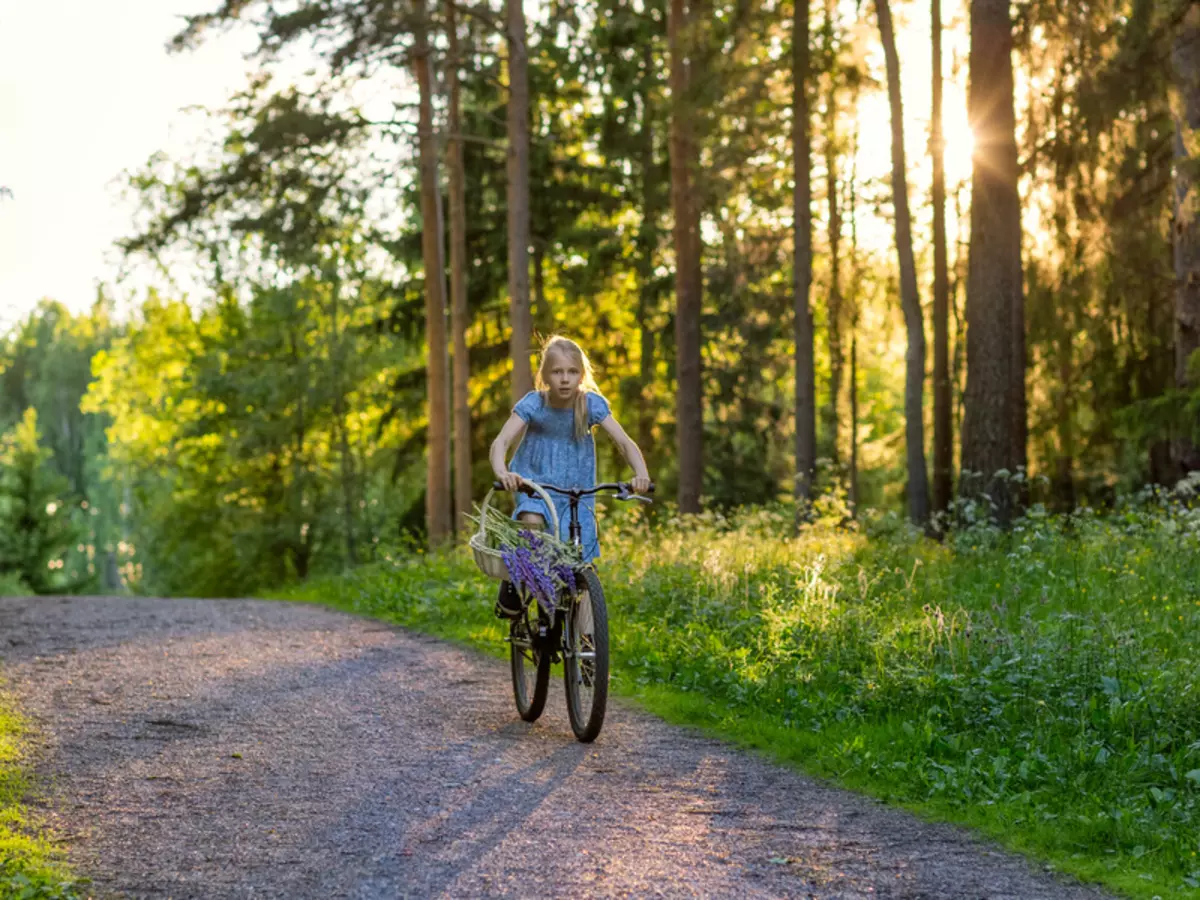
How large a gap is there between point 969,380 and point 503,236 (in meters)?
12.8

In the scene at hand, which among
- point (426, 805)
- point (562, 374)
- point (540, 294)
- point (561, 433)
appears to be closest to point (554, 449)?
point (561, 433)

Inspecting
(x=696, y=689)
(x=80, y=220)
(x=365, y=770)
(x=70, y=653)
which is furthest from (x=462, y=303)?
(x=365, y=770)

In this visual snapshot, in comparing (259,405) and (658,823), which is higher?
(259,405)

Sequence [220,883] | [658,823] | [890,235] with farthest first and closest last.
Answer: [890,235] → [658,823] → [220,883]

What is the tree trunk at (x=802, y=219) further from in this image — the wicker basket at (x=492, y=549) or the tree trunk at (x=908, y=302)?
the wicker basket at (x=492, y=549)

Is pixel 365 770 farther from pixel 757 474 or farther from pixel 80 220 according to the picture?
pixel 757 474

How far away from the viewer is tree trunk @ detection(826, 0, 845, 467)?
19672 millimetres

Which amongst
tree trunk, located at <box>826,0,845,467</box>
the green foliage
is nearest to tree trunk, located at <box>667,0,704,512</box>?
tree trunk, located at <box>826,0,845,467</box>

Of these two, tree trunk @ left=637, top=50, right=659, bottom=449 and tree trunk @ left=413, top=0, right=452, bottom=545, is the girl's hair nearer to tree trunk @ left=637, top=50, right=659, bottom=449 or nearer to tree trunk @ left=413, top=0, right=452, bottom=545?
tree trunk @ left=413, top=0, right=452, bottom=545

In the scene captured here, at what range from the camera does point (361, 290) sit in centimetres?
3500

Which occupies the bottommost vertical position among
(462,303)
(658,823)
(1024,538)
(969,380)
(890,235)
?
(658,823)

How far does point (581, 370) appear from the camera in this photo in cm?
716

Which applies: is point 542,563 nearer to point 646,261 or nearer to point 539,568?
point 539,568

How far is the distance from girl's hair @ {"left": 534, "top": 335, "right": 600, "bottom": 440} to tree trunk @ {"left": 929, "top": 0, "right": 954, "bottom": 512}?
41.5ft
